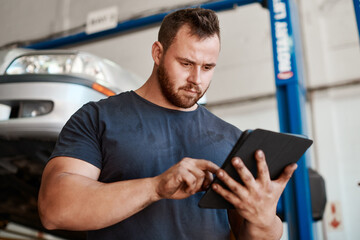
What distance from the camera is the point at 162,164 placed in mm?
Result: 1173

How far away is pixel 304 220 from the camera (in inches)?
66.1

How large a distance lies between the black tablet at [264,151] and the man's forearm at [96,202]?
0.55ft

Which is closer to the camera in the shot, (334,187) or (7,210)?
(7,210)

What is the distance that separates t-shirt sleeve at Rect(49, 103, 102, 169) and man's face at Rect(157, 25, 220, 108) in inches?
10.5

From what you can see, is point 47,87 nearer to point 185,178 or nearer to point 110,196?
point 110,196

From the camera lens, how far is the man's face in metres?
1.26

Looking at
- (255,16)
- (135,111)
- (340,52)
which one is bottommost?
(135,111)

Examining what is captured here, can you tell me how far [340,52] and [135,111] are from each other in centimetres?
356

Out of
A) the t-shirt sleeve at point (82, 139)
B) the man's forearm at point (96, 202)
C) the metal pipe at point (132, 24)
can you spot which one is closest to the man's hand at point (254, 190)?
the man's forearm at point (96, 202)

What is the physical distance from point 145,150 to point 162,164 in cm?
7

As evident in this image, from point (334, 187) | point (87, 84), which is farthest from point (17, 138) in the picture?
point (334, 187)

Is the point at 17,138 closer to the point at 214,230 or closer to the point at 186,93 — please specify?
the point at 186,93

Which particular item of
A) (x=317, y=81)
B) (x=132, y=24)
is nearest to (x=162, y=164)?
(x=132, y=24)

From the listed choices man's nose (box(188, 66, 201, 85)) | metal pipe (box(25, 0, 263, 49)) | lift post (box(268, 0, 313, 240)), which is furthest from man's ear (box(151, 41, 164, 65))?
metal pipe (box(25, 0, 263, 49))
